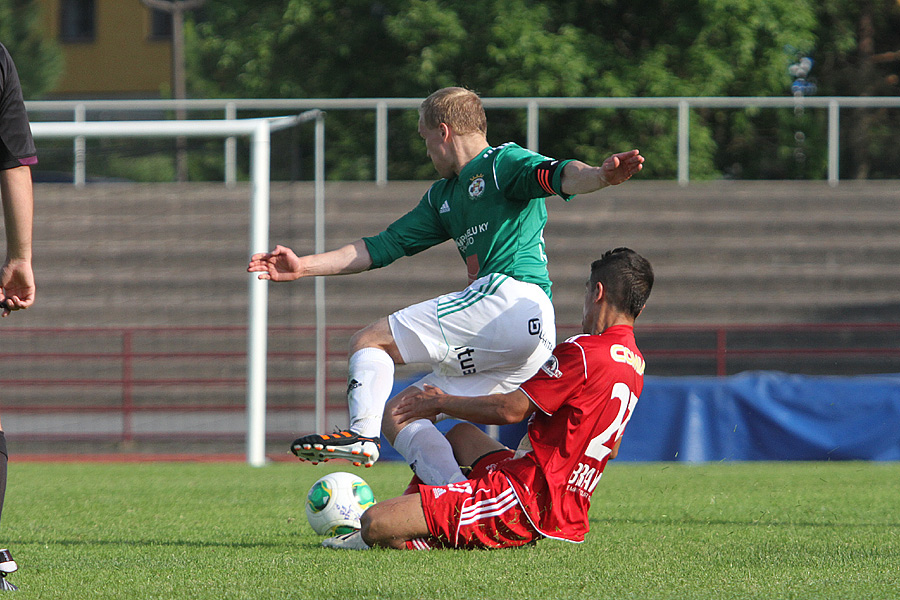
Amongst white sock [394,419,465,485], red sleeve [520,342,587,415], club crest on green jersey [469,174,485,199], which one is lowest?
white sock [394,419,465,485]

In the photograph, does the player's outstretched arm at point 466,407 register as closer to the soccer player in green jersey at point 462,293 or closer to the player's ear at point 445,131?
the soccer player in green jersey at point 462,293

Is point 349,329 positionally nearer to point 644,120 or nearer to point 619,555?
point 644,120

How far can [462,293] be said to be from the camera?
4.64 metres

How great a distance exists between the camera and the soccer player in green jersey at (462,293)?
4.48m

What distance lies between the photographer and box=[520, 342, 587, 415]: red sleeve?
4.50 meters

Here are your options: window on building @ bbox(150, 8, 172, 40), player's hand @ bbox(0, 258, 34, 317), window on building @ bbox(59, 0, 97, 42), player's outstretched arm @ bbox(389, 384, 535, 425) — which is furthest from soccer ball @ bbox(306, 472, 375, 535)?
window on building @ bbox(59, 0, 97, 42)

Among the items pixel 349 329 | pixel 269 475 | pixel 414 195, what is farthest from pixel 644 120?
pixel 269 475

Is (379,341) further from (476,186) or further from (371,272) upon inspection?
(371,272)

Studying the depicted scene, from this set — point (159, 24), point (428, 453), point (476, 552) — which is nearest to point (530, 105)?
point (428, 453)

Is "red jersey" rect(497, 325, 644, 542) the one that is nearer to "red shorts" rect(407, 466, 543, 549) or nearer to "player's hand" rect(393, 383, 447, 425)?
"red shorts" rect(407, 466, 543, 549)

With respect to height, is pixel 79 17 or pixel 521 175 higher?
pixel 79 17

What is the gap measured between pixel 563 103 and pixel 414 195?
250 cm

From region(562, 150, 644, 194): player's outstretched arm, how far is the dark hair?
0.46 meters

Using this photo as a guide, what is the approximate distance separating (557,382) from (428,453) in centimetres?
77
